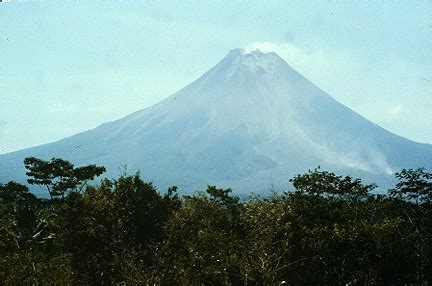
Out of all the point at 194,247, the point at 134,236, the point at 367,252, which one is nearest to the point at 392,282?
the point at 367,252

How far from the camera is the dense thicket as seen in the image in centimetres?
2453

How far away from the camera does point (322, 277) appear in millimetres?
32000

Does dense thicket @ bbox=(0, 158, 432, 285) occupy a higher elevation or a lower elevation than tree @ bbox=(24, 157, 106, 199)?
lower

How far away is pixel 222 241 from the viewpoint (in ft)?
103

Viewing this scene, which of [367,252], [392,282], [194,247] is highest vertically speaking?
[194,247]

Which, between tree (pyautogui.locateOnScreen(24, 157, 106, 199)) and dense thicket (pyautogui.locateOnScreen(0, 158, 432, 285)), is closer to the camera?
dense thicket (pyautogui.locateOnScreen(0, 158, 432, 285))

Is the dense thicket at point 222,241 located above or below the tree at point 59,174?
below

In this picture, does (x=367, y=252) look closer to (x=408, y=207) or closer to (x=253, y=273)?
(x=408, y=207)

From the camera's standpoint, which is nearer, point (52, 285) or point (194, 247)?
point (52, 285)

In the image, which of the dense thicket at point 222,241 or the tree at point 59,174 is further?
the tree at point 59,174

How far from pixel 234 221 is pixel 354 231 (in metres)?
20.8

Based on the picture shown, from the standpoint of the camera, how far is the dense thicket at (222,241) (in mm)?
24531

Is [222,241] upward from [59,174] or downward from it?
downward

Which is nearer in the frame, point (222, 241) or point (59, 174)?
point (222, 241)
